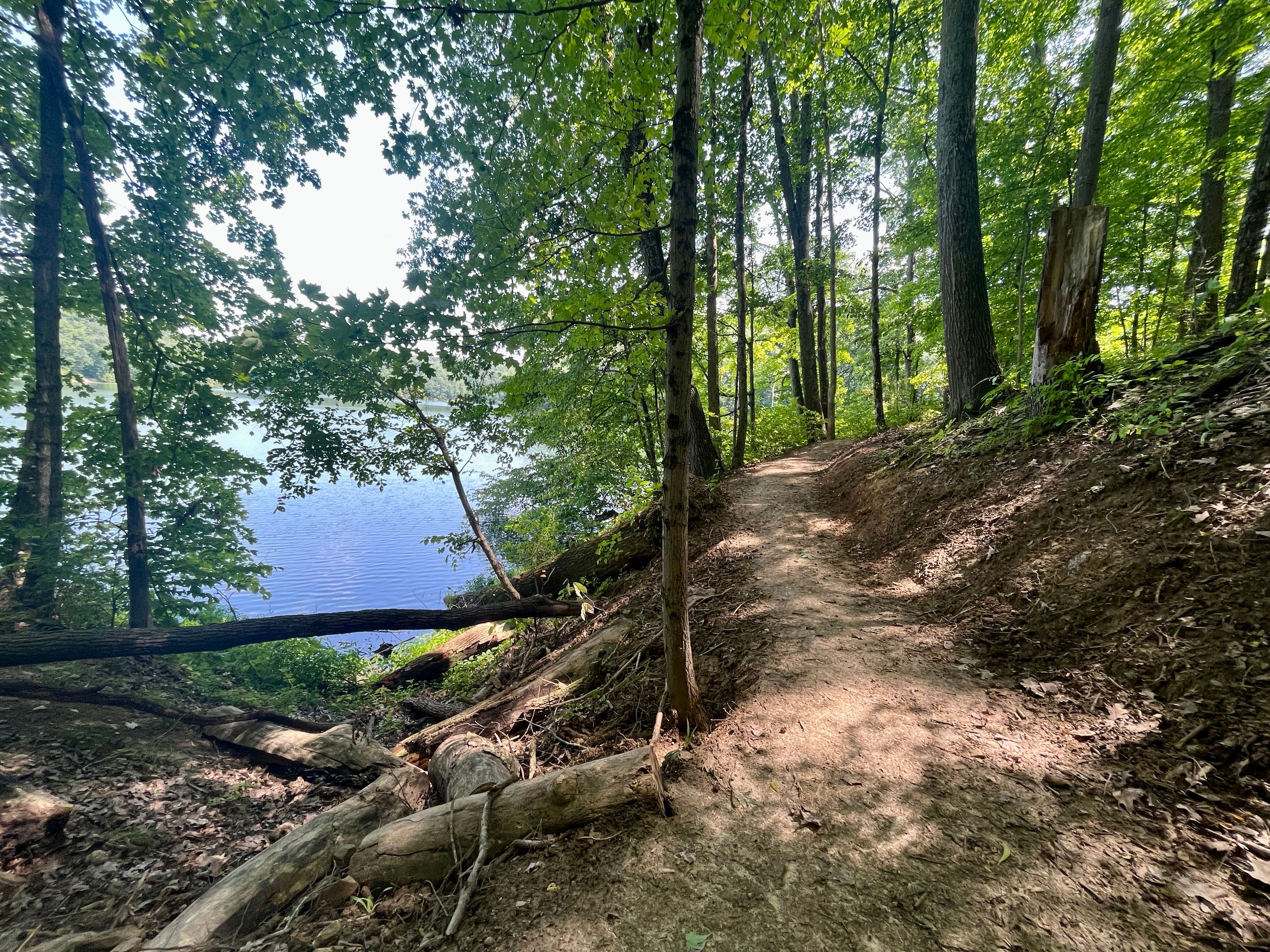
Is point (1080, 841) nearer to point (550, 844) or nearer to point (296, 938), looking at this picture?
point (550, 844)

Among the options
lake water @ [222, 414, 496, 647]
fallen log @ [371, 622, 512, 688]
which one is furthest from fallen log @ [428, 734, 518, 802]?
lake water @ [222, 414, 496, 647]

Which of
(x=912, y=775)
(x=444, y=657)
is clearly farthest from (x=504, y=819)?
(x=444, y=657)

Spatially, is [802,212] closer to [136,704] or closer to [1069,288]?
[1069,288]

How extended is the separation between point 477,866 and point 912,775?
2.11m

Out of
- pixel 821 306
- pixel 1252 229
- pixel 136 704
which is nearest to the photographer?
pixel 1252 229

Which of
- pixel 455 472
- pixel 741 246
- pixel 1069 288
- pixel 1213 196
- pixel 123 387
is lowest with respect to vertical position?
pixel 455 472

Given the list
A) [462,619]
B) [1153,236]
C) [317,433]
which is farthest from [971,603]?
[1153,236]

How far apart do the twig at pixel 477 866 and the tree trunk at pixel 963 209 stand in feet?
22.7

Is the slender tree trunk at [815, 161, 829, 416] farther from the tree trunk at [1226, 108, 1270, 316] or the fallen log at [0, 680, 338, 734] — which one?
the fallen log at [0, 680, 338, 734]

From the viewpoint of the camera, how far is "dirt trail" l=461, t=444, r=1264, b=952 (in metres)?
1.50

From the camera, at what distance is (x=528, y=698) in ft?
13.5

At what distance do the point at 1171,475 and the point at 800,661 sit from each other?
278 centimetres

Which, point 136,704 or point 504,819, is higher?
point 504,819

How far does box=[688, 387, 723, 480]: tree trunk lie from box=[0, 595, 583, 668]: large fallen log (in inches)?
195
